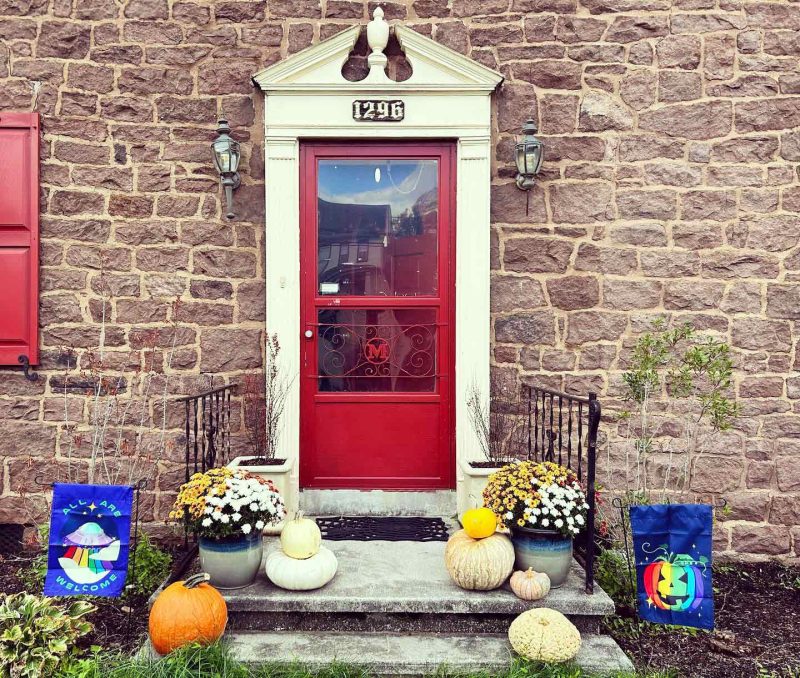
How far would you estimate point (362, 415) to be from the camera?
4.51 m

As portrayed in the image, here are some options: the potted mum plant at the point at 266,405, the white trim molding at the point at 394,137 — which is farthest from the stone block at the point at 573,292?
the potted mum plant at the point at 266,405

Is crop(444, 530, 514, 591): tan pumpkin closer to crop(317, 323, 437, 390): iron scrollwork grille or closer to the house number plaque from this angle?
crop(317, 323, 437, 390): iron scrollwork grille

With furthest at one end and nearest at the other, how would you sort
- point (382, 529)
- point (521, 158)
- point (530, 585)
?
point (521, 158)
point (382, 529)
point (530, 585)

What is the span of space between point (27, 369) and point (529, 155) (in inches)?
148

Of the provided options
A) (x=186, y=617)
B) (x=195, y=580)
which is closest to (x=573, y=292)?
(x=195, y=580)

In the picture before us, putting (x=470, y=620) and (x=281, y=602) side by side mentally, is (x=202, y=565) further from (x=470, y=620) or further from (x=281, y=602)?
(x=470, y=620)

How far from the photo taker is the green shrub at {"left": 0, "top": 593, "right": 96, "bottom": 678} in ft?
9.24

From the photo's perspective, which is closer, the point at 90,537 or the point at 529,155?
the point at 90,537

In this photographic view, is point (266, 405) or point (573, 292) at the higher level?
point (573, 292)

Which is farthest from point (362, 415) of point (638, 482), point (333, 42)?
point (333, 42)

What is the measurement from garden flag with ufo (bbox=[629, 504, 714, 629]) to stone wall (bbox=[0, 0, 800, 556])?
118 centimetres

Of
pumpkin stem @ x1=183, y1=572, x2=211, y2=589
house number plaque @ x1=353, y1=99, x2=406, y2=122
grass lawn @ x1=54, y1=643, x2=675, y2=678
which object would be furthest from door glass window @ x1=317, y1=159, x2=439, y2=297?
grass lawn @ x1=54, y1=643, x2=675, y2=678

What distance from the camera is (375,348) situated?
14.8 feet

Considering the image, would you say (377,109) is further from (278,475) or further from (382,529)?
(382,529)
